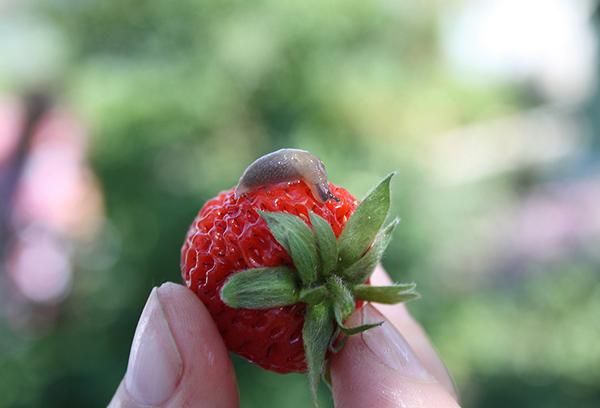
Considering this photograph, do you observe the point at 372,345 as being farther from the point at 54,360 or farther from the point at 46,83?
the point at 46,83

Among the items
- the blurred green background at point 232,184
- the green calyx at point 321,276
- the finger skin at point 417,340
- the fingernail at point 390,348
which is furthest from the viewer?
the blurred green background at point 232,184

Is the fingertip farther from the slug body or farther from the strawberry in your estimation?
the slug body

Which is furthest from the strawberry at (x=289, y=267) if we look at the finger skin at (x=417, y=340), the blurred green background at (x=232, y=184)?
the blurred green background at (x=232, y=184)

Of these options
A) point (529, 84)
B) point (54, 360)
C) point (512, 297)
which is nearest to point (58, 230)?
point (54, 360)

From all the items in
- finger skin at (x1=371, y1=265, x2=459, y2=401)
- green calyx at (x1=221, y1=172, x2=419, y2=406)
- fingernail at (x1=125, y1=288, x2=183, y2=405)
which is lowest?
finger skin at (x1=371, y1=265, x2=459, y2=401)

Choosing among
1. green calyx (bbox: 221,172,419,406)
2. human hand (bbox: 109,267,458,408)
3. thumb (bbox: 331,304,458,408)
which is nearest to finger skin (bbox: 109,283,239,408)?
human hand (bbox: 109,267,458,408)

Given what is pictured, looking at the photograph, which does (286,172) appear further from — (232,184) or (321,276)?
(232,184)

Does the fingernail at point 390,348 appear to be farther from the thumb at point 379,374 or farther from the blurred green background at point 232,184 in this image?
the blurred green background at point 232,184
